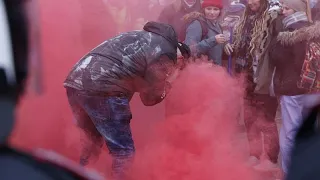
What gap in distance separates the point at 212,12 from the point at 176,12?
0.21 meters

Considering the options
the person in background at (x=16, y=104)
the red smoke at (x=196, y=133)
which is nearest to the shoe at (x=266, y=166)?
the red smoke at (x=196, y=133)

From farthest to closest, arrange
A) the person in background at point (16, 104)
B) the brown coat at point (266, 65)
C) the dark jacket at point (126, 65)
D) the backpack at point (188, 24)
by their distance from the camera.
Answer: the brown coat at point (266, 65)
the backpack at point (188, 24)
the dark jacket at point (126, 65)
the person in background at point (16, 104)

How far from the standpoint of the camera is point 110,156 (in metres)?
2.33

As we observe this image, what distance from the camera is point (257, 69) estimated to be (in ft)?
8.34

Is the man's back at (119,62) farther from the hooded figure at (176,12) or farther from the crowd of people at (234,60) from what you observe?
the hooded figure at (176,12)

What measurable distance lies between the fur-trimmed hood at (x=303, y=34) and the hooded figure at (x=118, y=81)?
1.77 ft

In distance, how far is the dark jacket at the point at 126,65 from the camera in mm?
2262

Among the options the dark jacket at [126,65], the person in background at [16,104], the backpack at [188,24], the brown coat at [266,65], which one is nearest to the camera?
the person in background at [16,104]

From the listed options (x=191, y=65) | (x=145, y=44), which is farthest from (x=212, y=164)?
(x=145, y=44)

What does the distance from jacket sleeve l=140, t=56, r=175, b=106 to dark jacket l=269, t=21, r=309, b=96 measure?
1.75 feet

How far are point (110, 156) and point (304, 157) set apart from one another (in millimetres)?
1472

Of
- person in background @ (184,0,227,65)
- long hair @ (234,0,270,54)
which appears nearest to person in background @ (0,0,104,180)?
person in background @ (184,0,227,65)

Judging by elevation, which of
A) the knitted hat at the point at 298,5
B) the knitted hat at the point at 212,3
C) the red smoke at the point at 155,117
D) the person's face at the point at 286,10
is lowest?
the red smoke at the point at 155,117

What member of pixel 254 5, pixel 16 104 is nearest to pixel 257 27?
pixel 254 5
